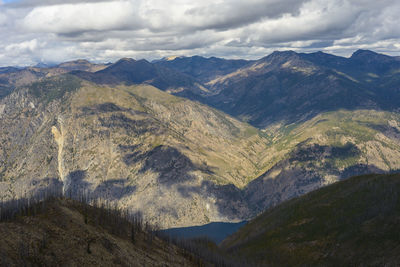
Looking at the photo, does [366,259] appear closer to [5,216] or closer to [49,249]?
[49,249]

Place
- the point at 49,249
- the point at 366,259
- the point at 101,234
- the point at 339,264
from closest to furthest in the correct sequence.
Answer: the point at 49,249 < the point at 101,234 < the point at 366,259 < the point at 339,264

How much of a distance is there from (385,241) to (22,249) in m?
198

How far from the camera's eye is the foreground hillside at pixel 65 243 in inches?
3518

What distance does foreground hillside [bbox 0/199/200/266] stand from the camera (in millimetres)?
89356

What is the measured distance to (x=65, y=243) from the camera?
3974 inches

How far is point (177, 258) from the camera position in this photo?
153 m

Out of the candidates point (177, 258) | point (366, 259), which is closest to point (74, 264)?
point (177, 258)

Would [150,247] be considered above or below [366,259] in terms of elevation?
above

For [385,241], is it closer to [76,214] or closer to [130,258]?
[130,258]

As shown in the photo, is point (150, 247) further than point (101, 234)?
Yes

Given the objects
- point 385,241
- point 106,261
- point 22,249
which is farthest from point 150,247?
point 385,241

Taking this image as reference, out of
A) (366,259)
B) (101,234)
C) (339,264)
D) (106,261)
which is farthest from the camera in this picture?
(339,264)

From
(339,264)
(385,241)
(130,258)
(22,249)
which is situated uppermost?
(22,249)

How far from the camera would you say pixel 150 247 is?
491ft
